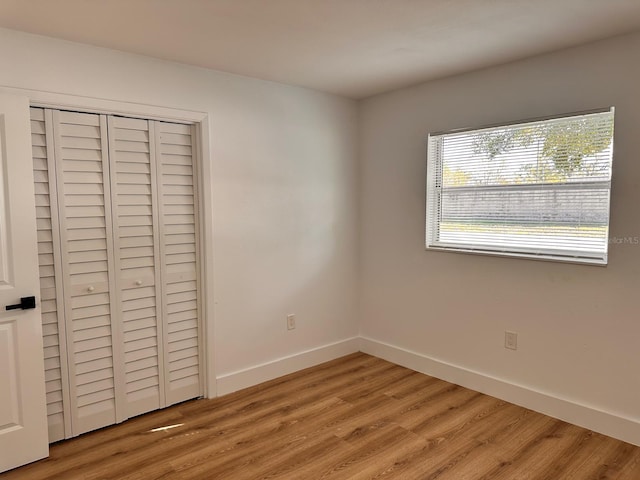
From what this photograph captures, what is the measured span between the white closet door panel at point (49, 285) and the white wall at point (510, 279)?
2.42 meters

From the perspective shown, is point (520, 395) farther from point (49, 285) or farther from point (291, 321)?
point (49, 285)

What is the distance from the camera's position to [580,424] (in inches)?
105

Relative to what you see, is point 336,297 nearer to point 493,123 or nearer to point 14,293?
point 493,123

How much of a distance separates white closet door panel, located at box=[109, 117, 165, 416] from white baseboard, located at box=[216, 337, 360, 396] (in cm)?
49

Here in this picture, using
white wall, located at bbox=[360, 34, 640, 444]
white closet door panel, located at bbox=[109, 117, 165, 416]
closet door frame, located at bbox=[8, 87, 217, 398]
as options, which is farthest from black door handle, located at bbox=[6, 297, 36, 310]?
white wall, located at bbox=[360, 34, 640, 444]

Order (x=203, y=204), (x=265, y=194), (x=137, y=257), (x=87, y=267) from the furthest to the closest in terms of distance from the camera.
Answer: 1. (x=265, y=194)
2. (x=203, y=204)
3. (x=137, y=257)
4. (x=87, y=267)

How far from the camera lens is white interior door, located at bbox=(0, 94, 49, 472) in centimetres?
220

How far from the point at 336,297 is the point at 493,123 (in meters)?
1.90

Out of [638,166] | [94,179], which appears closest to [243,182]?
[94,179]

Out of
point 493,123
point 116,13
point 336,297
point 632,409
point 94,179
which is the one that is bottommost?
point 632,409

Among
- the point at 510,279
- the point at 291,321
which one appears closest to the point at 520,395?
the point at 510,279

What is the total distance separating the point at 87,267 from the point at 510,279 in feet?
8.87

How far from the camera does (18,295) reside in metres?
2.24

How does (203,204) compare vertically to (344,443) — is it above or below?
above
